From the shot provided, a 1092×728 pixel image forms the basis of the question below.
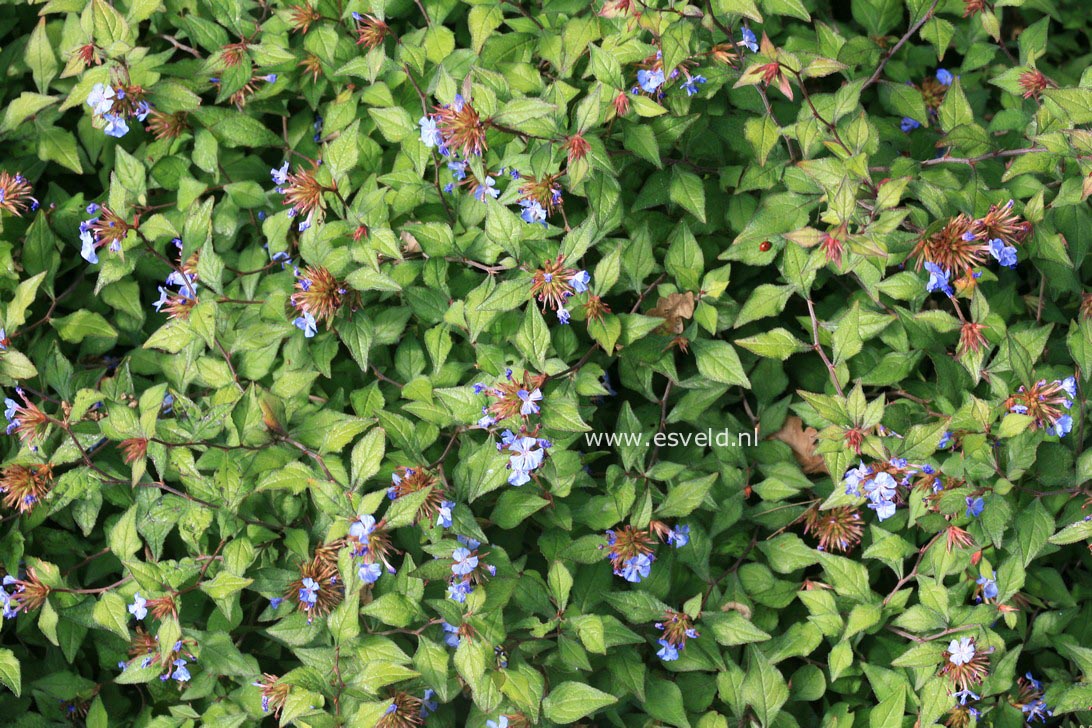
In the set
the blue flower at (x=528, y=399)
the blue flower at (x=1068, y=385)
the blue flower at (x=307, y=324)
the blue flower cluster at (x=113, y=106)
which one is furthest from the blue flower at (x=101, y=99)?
the blue flower at (x=1068, y=385)

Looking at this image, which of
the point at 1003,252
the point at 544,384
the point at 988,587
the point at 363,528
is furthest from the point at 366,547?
the point at 1003,252

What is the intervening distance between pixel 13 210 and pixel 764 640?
2328mm

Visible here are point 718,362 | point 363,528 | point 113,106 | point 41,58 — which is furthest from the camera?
point 41,58

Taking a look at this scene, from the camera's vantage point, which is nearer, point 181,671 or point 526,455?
point 526,455

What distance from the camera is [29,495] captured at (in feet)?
8.34

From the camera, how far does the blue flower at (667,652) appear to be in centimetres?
251

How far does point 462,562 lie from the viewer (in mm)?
2336

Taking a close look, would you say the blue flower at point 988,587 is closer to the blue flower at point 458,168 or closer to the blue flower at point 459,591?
the blue flower at point 459,591

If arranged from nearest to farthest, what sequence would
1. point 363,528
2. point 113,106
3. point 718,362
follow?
point 363,528 < point 718,362 < point 113,106

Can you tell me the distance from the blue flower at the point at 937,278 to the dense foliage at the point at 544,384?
47 mm

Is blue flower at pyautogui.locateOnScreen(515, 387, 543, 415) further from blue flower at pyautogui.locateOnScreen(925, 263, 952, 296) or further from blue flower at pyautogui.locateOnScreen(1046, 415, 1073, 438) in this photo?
blue flower at pyautogui.locateOnScreen(1046, 415, 1073, 438)

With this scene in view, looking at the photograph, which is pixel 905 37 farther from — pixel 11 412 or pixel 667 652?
pixel 11 412

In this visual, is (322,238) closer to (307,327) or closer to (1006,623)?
(307,327)

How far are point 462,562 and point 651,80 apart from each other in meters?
1.27
